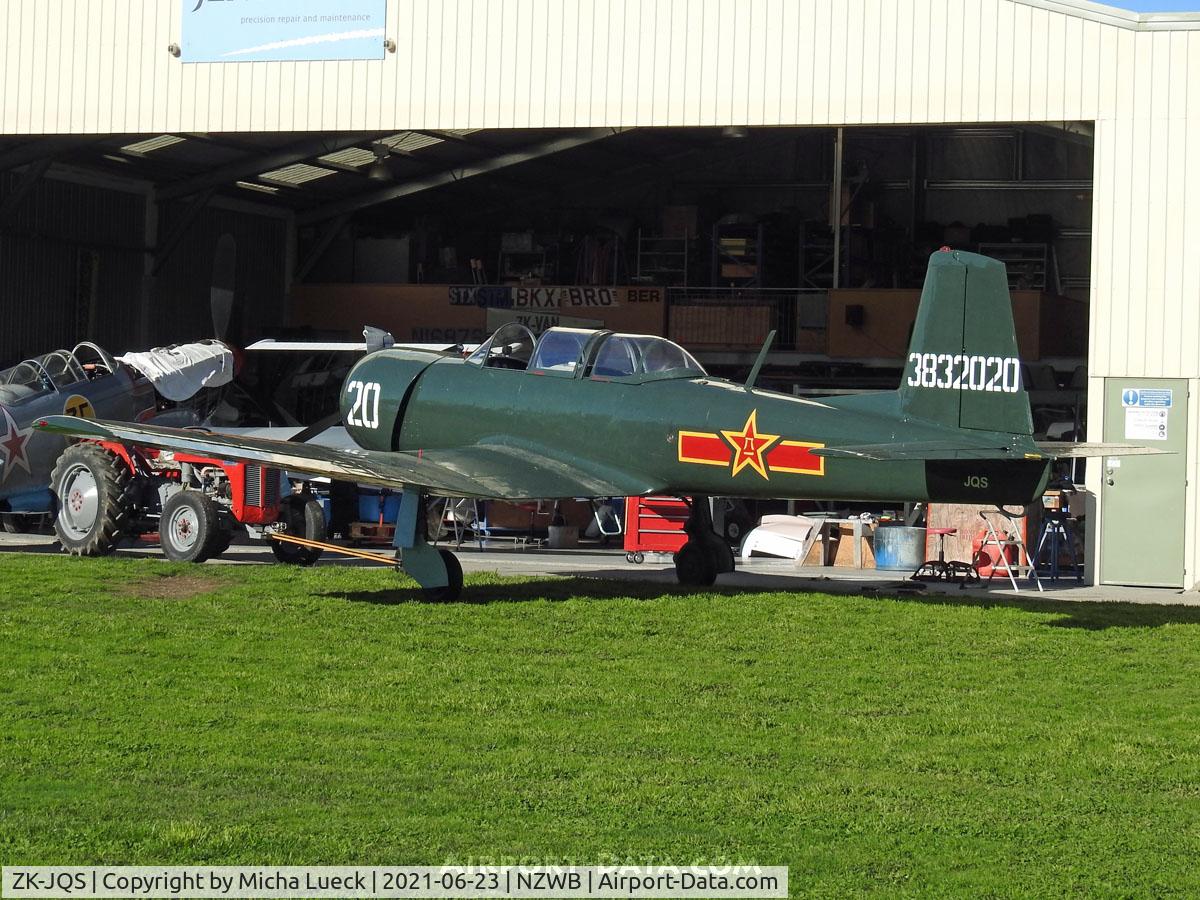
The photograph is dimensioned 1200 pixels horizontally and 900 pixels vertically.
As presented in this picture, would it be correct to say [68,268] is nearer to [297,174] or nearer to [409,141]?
[297,174]

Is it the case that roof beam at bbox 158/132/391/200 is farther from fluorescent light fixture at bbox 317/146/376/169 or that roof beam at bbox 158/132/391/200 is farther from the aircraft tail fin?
the aircraft tail fin

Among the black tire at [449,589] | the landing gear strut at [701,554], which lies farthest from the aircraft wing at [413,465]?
the landing gear strut at [701,554]

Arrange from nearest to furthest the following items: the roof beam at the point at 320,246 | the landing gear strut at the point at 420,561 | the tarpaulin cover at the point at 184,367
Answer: the landing gear strut at the point at 420,561, the tarpaulin cover at the point at 184,367, the roof beam at the point at 320,246

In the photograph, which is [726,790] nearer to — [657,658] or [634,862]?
[634,862]

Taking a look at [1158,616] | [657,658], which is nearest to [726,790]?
[657,658]

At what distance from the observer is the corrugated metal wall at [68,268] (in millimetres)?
26297

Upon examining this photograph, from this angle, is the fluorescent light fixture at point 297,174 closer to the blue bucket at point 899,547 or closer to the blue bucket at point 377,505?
the blue bucket at point 377,505

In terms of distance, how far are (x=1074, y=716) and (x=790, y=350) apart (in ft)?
69.1

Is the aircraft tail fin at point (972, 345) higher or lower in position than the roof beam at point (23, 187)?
lower

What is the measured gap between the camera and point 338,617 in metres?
10.7

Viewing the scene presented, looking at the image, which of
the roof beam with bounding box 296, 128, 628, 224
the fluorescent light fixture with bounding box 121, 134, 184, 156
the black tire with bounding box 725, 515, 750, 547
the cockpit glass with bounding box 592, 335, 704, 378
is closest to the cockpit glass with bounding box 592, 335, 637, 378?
the cockpit glass with bounding box 592, 335, 704, 378

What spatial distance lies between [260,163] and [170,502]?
12.1 m

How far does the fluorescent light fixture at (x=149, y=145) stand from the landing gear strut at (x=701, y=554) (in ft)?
47.6

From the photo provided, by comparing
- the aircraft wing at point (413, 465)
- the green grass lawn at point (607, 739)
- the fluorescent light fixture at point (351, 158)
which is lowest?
the green grass lawn at point (607, 739)
